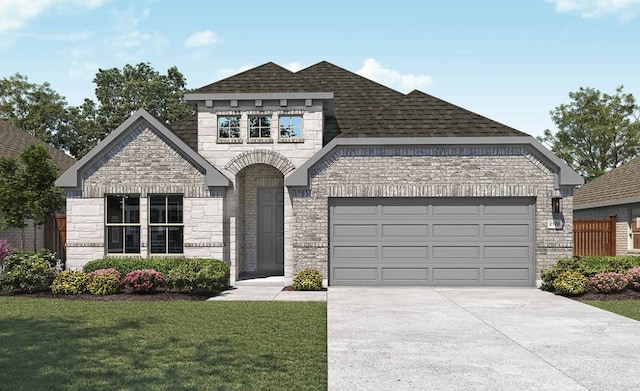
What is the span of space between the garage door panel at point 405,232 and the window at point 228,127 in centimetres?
569

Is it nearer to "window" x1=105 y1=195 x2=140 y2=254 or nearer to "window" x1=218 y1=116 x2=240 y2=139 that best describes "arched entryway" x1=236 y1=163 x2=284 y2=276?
"window" x1=218 y1=116 x2=240 y2=139

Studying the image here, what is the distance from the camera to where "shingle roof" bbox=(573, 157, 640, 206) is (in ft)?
79.9

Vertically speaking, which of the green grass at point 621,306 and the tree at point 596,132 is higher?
the tree at point 596,132

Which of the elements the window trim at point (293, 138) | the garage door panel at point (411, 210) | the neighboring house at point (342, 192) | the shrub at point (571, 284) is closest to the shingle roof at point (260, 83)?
the neighboring house at point (342, 192)

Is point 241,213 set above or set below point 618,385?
above

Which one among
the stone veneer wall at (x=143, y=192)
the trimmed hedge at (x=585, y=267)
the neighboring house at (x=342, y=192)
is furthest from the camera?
the stone veneer wall at (x=143, y=192)

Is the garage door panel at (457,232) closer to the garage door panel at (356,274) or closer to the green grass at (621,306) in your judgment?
the garage door panel at (356,274)

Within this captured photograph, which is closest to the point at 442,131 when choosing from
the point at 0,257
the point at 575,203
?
the point at 0,257

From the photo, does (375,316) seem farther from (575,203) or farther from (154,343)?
(575,203)

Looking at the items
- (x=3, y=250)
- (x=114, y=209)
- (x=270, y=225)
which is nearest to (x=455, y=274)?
(x=270, y=225)

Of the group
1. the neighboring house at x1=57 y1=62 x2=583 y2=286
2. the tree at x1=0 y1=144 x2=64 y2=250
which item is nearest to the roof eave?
the neighboring house at x1=57 y1=62 x2=583 y2=286

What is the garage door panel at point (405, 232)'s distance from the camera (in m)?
16.9

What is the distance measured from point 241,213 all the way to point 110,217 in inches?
166

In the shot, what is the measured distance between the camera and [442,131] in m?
17.2
